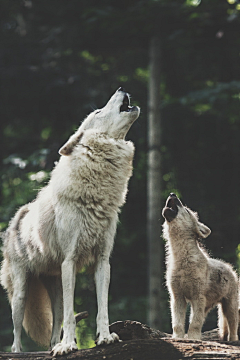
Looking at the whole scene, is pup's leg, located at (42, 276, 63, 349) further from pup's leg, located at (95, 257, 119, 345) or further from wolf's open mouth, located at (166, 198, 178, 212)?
wolf's open mouth, located at (166, 198, 178, 212)

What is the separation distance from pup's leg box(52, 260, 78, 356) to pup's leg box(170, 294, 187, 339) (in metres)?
1.09

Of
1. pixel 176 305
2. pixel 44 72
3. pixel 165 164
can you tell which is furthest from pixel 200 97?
pixel 176 305

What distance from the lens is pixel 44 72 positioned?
35.9 feet

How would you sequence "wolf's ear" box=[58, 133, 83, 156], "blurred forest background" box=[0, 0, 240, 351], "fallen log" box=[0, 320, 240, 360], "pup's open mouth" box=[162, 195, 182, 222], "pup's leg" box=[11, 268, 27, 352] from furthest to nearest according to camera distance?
1. "blurred forest background" box=[0, 0, 240, 351]
2. "pup's open mouth" box=[162, 195, 182, 222]
3. "pup's leg" box=[11, 268, 27, 352]
4. "wolf's ear" box=[58, 133, 83, 156]
5. "fallen log" box=[0, 320, 240, 360]

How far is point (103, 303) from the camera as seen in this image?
13.7 feet

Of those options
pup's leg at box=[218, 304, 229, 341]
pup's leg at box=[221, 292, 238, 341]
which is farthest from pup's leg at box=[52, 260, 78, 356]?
pup's leg at box=[218, 304, 229, 341]

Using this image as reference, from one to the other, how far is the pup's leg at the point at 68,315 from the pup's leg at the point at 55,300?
880 mm

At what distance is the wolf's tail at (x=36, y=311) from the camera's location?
5.22 meters

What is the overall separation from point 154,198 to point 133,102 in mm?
2309

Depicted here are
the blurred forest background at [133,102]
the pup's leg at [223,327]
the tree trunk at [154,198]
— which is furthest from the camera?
the blurred forest background at [133,102]

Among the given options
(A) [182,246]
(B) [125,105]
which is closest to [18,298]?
(A) [182,246]

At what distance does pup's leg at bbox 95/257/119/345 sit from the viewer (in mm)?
3965

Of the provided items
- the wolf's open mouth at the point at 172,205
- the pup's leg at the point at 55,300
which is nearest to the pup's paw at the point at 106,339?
the pup's leg at the point at 55,300

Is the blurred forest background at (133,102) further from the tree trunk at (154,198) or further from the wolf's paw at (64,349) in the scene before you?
the wolf's paw at (64,349)
